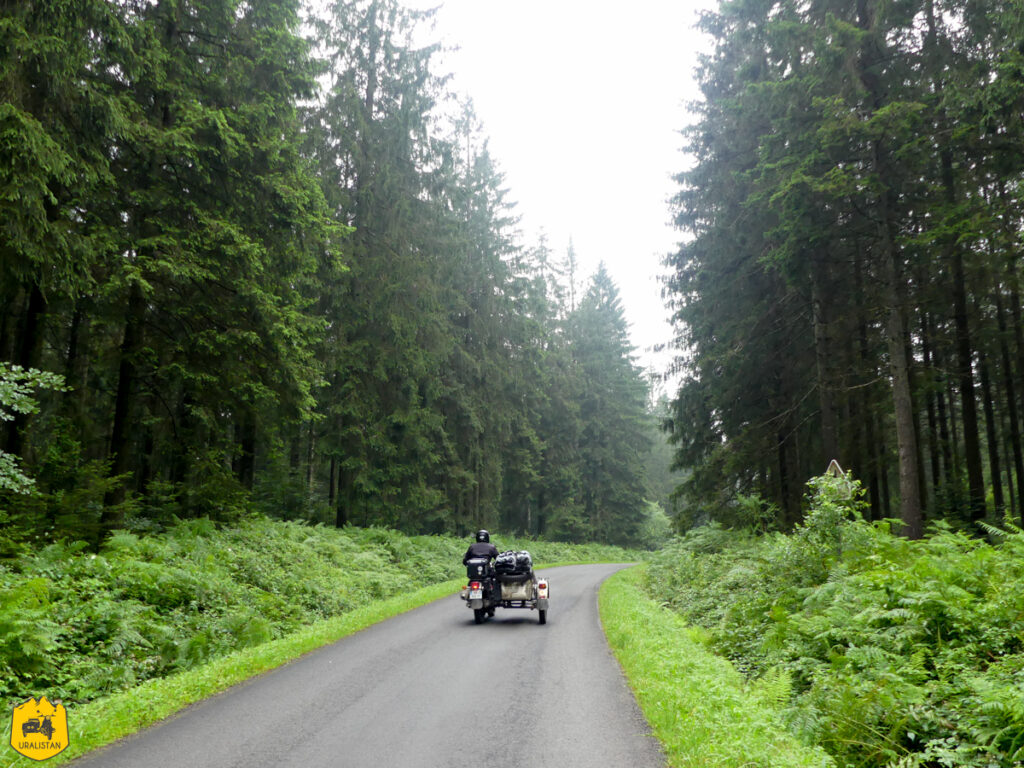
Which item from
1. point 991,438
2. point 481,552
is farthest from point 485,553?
point 991,438

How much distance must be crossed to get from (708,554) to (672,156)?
47.6 feet

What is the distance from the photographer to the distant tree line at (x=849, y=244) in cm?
1292

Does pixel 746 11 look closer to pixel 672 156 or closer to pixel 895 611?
pixel 672 156

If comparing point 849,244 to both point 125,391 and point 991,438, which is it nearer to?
point 991,438

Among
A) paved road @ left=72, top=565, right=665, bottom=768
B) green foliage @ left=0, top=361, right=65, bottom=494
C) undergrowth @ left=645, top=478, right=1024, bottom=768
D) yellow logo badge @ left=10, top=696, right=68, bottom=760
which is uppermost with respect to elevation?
green foliage @ left=0, top=361, right=65, bottom=494

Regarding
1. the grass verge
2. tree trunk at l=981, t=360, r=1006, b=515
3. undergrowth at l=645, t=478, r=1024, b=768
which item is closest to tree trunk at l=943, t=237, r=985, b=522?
undergrowth at l=645, t=478, r=1024, b=768

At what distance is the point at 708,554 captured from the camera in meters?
17.1

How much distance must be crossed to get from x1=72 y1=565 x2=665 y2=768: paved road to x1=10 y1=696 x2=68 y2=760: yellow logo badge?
0.95 ft

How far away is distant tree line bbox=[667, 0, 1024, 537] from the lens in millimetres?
12922

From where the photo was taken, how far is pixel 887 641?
241 inches

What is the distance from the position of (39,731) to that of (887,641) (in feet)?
25.8

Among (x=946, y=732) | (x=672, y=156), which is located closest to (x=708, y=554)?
(x=946, y=732)

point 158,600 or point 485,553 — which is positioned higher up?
point 485,553

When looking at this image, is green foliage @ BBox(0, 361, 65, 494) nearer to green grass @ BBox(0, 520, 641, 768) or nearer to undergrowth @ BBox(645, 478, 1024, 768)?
green grass @ BBox(0, 520, 641, 768)
